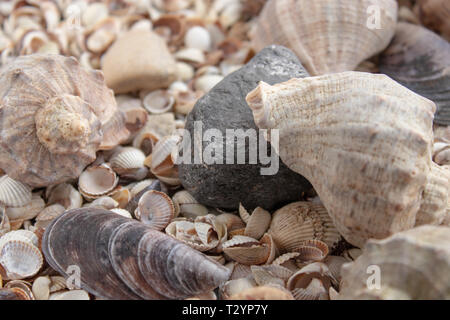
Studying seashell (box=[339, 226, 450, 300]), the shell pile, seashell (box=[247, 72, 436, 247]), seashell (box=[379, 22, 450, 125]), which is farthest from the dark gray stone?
seashell (box=[379, 22, 450, 125])

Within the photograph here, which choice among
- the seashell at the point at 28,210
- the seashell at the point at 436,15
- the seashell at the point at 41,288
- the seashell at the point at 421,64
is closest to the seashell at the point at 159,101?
the seashell at the point at 28,210

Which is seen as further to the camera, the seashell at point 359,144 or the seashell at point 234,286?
the seashell at point 234,286

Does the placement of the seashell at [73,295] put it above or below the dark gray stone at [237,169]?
below

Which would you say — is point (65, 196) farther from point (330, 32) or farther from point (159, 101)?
point (330, 32)

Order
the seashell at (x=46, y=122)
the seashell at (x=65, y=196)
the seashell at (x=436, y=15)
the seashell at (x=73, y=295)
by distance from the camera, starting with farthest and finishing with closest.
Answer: the seashell at (x=436, y=15) < the seashell at (x=65, y=196) < the seashell at (x=46, y=122) < the seashell at (x=73, y=295)

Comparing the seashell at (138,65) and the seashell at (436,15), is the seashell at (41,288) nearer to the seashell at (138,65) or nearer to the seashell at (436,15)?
the seashell at (138,65)
